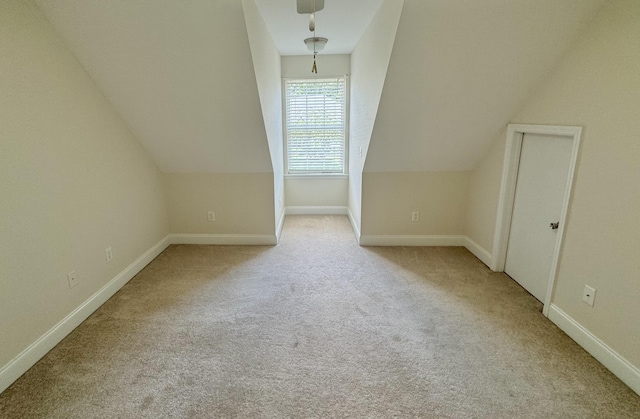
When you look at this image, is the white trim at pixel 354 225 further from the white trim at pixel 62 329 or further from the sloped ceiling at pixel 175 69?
the white trim at pixel 62 329

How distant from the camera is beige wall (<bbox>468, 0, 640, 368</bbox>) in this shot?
1.84 metres

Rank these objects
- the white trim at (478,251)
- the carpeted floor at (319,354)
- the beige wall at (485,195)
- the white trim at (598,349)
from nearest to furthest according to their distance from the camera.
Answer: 1. the carpeted floor at (319,354)
2. the white trim at (598,349)
3. the beige wall at (485,195)
4. the white trim at (478,251)

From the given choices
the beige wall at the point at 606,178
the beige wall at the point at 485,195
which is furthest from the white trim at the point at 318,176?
the beige wall at the point at 606,178

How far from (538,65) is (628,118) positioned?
780 millimetres

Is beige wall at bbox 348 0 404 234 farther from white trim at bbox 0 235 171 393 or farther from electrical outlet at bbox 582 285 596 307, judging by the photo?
white trim at bbox 0 235 171 393

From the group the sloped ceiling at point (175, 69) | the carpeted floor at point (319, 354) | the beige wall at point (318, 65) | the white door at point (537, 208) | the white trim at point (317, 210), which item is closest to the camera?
the carpeted floor at point (319, 354)

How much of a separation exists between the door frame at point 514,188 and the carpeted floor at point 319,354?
0.24 meters

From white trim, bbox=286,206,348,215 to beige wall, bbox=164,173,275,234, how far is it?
1290mm

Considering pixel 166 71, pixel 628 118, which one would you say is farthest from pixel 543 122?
pixel 166 71

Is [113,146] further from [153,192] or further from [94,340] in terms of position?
[94,340]

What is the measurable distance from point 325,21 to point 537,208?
2.50 metres

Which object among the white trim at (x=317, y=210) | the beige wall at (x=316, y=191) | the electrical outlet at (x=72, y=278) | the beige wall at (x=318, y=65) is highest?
the beige wall at (x=318, y=65)

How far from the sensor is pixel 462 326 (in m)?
2.41

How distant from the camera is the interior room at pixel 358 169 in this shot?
6.23 ft
